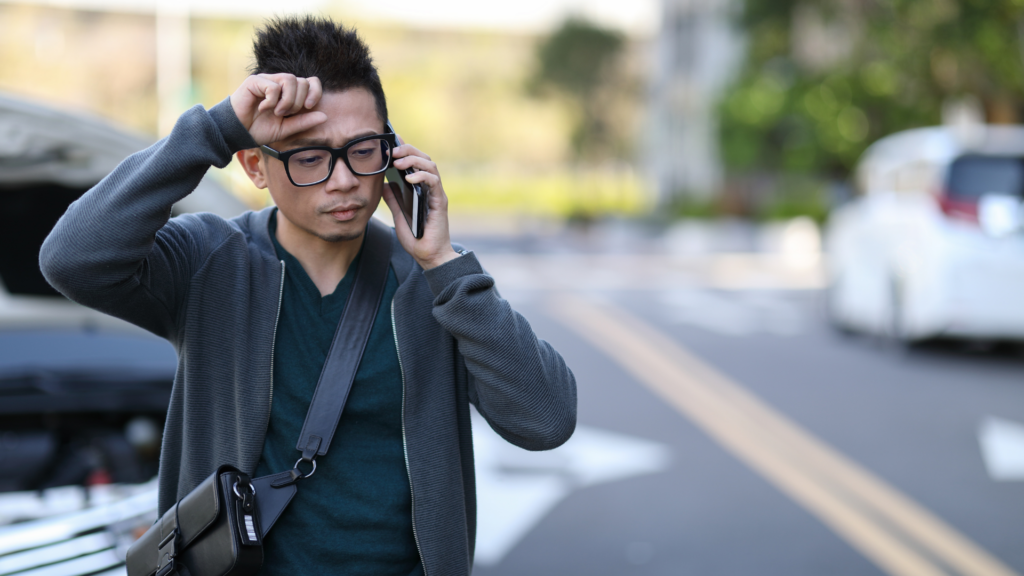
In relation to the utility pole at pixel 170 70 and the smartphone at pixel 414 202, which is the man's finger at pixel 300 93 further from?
the utility pole at pixel 170 70

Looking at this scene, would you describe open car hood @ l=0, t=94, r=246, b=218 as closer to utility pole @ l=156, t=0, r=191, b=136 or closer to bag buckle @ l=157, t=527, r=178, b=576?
bag buckle @ l=157, t=527, r=178, b=576

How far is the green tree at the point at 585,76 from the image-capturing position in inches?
1619

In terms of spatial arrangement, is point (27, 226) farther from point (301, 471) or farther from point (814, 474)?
point (814, 474)

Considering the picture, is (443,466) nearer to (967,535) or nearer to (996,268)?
(967,535)

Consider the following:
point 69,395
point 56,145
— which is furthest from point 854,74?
point 56,145

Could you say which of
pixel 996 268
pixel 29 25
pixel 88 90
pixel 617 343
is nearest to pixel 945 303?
pixel 996 268

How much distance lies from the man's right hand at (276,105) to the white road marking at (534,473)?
10.0 feet

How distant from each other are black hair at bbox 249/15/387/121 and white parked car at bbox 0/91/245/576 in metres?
1.29

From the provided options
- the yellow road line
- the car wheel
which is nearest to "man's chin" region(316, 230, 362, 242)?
the yellow road line

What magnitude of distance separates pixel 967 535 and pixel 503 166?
68477mm

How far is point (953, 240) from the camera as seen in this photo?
9.27 metres

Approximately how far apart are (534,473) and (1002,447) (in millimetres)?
3017

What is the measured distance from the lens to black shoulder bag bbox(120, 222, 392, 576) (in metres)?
1.96

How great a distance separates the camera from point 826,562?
475 centimetres
